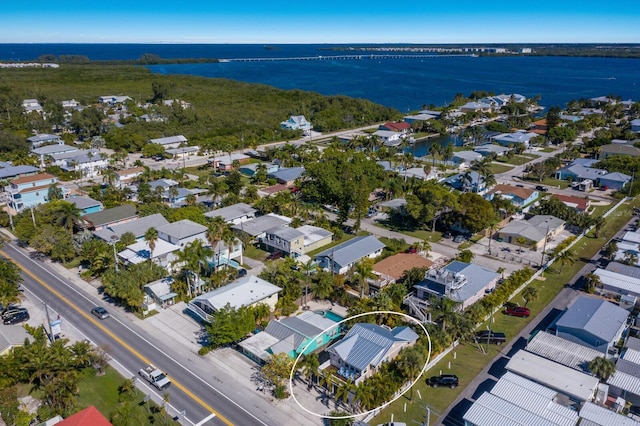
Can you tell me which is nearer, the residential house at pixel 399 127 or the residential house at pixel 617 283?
the residential house at pixel 617 283

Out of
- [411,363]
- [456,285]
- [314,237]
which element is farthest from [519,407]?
[314,237]

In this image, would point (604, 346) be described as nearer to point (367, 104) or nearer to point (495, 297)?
point (495, 297)

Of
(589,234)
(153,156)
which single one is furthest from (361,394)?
(153,156)

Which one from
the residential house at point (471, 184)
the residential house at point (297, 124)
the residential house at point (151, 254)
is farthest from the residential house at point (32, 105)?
the residential house at point (471, 184)

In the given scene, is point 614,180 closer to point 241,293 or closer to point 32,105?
point 241,293

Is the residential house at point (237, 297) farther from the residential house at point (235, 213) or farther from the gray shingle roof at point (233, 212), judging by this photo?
the gray shingle roof at point (233, 212)

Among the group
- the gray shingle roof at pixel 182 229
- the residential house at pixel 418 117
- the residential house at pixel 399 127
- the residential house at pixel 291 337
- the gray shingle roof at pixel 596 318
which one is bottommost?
the residential house at pixel 291 337

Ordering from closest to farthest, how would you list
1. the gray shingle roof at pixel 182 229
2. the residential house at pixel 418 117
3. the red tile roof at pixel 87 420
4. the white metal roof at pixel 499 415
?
A: the red tile roof at pixel 87 420 < the white metal roof at pixel 499 415 < the gray shingle roof at pixel 182 229 < the residential house at pixel 418 117
